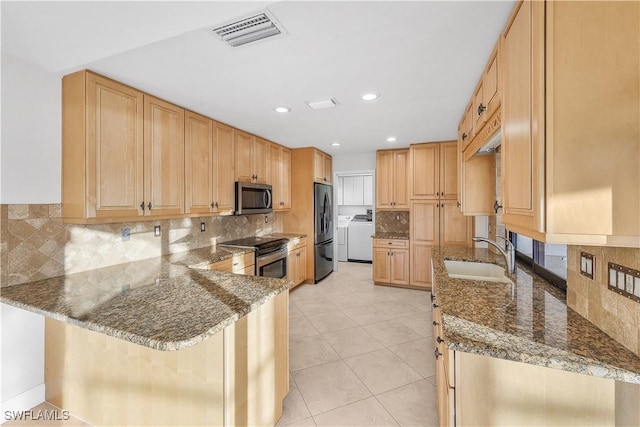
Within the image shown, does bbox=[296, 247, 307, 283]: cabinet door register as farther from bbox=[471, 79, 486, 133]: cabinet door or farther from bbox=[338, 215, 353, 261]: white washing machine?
bbox=[471, 79, 486, 133]: cabinet door

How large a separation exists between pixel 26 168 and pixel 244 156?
6.64 feet

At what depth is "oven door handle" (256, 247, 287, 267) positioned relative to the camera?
3.34 meters

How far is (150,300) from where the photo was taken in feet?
4.96

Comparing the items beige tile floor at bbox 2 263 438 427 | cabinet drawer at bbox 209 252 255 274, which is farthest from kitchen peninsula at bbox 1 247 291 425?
cabinet drawer at bbox 209 252 255 274

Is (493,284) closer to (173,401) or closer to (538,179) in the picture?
(538,179)

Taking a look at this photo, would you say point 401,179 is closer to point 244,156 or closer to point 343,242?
point 343,242

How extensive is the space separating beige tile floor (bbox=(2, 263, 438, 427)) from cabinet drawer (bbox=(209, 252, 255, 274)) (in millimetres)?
876

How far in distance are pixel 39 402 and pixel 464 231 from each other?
15.6 feet

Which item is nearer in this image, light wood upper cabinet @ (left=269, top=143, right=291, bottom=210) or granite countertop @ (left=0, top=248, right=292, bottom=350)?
granite countertop @ (left=0, top=248, right=292, bottom=350)

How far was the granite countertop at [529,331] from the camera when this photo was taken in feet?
2.98

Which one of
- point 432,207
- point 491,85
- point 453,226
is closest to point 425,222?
point 432,207

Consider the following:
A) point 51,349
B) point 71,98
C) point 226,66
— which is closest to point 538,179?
point 226,66

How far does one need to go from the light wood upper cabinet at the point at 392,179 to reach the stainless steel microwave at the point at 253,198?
1967 mm

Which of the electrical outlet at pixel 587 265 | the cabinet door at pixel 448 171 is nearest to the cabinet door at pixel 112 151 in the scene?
the electrical outlet at pixel 587 265
